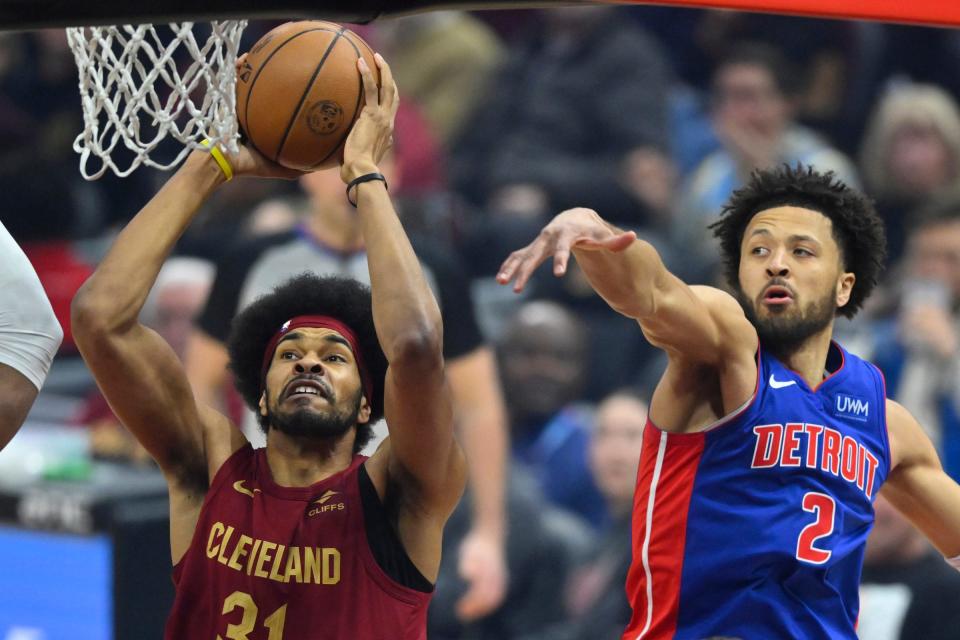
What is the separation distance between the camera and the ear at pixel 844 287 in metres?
4.23

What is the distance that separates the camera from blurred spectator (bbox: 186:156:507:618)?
584cm

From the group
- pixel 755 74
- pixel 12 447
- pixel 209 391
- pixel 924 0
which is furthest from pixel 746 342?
pixel 755 74

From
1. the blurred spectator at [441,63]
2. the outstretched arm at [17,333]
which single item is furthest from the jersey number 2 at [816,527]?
the blurred spectator at [441,63]

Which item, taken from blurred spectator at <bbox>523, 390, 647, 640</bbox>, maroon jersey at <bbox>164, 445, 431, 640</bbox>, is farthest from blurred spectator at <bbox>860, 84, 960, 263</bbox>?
maroon jersey at <bbox>164, 445, 431, 640</bbox>

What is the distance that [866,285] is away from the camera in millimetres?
4375

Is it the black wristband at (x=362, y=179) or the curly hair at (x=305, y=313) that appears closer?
the black wristband at (x=362, y=179)

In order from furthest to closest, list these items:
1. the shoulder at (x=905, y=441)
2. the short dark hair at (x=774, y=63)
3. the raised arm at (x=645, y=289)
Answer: the short dark hair at (x=774, y=63) → the shoulder at (x=905, y=441) → the raised arm at (x=645, y=289)

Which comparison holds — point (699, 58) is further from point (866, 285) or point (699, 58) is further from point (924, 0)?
Answer: point (924, 0)

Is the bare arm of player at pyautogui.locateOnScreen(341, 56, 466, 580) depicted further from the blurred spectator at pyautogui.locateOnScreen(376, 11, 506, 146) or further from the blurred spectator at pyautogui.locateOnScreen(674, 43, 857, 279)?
the blurred spectator at pyautogui.locateOnScreen(376, 11, 506, 146)

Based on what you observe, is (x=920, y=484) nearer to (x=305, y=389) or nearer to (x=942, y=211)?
(x=305, y=389)

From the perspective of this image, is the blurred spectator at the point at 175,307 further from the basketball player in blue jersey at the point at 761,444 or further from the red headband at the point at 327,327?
the basketball player in blue jersey at the point at 761,444

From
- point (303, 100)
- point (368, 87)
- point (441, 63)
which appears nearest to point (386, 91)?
point (368, 87)

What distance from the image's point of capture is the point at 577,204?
8562mm

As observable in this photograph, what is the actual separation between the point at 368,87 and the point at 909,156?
476 centimetres
